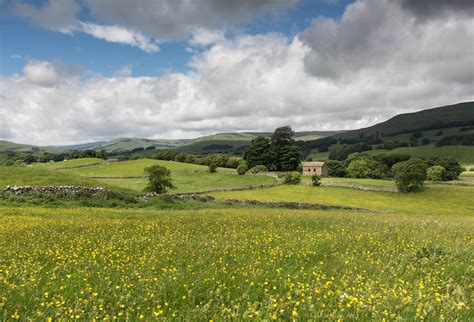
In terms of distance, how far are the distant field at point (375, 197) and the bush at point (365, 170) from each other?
49219mm

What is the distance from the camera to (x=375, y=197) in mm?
67875

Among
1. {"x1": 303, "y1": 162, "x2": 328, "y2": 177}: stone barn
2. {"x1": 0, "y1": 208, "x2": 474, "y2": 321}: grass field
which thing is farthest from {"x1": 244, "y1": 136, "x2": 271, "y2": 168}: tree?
{"x1": 0, "y1": 208, "x2": 474, "y2": 321}: grass field

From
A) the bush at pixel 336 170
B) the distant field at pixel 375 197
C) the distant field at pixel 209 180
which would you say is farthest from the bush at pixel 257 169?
the bush at pixel 336 170

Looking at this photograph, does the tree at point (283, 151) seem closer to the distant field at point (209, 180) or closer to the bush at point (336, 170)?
the bush at point (336, 170)

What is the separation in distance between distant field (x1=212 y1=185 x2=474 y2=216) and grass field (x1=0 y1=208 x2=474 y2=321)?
47813 millimetres

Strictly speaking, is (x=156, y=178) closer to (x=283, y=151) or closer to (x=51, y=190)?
(x=51, y=190)

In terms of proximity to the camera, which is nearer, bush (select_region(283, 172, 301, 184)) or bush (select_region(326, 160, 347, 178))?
bush (select_region(283, 172, 301, 184))

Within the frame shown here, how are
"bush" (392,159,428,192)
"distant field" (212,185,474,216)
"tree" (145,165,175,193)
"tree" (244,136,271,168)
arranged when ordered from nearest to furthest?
"tree" (145,165,175,193)
"distant field" (212,185,474,216)
"bush" (392,159,428,192)
"tree" (244,136,271,168)

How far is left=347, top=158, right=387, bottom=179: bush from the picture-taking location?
125688mm

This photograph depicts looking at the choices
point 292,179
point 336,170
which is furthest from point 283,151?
point 336,170

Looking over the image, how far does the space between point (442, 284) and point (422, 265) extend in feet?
6.34

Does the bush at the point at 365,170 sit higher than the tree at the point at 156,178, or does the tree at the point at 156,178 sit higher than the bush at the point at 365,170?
the tree at the point at 156,178

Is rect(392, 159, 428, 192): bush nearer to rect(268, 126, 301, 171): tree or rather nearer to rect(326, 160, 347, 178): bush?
rect(268, 126, 301, 171): tree

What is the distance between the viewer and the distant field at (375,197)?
5766cm
